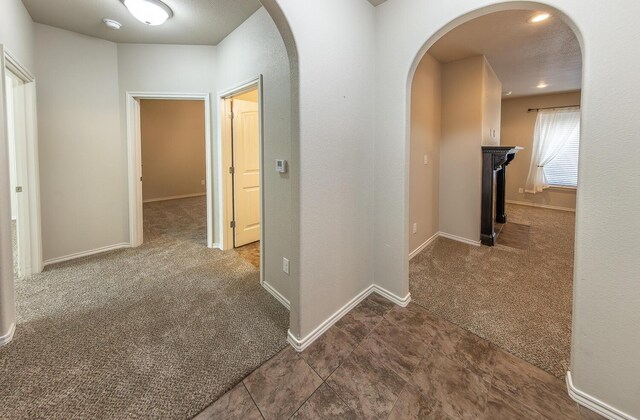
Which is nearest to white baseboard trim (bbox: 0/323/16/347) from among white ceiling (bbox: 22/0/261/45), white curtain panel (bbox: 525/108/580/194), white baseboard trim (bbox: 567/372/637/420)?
white ceiling (bbox: 22/0/261/45)

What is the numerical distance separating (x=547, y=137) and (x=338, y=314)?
636 centimetres

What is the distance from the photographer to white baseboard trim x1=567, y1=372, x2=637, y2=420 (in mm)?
1287

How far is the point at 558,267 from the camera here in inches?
116

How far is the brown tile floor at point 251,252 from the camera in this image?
10.6 feet

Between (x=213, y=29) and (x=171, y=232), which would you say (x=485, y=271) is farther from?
(x=171, y=232)

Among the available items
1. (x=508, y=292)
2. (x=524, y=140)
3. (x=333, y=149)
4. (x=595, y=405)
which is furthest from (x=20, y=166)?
(x=524, y=140)

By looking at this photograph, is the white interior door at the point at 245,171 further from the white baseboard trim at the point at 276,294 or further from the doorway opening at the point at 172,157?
the doorway opening at the point at 172,157

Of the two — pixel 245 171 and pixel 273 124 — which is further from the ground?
pixel 273 124

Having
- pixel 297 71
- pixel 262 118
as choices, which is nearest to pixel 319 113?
pixel 297 71

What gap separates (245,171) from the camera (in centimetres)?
355

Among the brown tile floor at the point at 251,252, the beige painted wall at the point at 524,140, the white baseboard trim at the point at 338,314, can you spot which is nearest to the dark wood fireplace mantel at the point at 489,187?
the white baseboard trim at the point at 338,314

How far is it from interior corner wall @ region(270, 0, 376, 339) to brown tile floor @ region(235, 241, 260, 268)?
1.37 metres

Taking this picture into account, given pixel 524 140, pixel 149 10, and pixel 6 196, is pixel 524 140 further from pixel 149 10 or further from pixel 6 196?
pixel 6 196

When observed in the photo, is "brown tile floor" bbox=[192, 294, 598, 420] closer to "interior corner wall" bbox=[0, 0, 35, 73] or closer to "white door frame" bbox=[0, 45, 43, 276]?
"white door frame" bbox=[0, 45, 43, 276]
